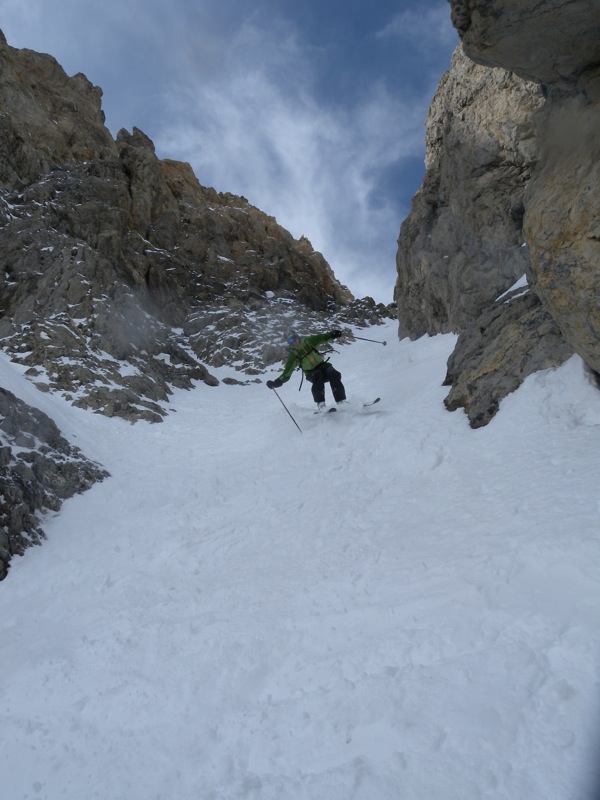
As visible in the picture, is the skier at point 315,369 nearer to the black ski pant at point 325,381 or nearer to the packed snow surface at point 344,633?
the black ski pant at point 325,381

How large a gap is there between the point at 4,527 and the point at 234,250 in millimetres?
50237

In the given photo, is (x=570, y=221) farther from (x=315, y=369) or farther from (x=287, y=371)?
(x=287, y=371)

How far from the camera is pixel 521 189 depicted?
18453mm

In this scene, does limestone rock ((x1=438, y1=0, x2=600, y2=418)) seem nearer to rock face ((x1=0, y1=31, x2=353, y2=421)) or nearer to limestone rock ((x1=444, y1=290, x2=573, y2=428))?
limestone rock ((x1=444, y1=290, x2=573, y2=428))

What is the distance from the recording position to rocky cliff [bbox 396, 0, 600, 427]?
6223mm

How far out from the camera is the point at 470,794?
2.87m

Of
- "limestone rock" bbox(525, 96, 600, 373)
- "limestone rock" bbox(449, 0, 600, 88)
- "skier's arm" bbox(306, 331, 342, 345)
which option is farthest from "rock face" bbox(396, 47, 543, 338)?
"limestone rock" bbox(449, 0, 600, 88)

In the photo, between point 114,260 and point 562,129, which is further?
point 114,260

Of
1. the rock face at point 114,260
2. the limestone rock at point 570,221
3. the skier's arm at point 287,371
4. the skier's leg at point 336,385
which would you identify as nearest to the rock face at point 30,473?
the skier's arm at point 287,371

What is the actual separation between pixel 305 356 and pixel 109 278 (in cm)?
2481

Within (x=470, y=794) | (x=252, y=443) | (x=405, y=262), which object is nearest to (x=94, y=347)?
(x=252, y=443)

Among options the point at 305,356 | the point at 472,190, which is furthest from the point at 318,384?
the point at 472,190

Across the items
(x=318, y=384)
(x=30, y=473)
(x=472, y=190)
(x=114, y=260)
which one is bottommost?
(x=30, y=473)

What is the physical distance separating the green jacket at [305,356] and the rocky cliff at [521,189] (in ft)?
11.7
